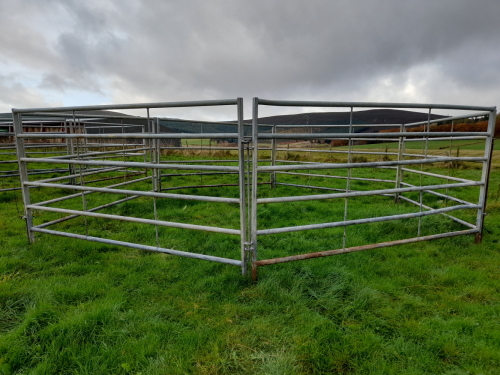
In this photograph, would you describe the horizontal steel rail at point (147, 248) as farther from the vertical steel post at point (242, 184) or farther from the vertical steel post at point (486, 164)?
the vertical steel post at point (486, 164)

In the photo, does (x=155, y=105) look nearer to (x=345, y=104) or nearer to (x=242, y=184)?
(x=242, y=184)

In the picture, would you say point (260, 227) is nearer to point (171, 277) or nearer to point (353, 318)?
point (171, 277)

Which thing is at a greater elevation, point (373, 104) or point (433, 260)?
point (373, 104)

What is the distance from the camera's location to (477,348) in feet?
6.63

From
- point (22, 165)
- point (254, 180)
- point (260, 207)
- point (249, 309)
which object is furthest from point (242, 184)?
point (22, 165)

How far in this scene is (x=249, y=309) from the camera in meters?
2.43

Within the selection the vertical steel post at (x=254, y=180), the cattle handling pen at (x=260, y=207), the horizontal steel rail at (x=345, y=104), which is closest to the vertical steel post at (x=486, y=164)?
the cattle handling pen at (x=260, y=207)

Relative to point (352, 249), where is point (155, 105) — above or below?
above

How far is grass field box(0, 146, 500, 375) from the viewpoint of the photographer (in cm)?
192

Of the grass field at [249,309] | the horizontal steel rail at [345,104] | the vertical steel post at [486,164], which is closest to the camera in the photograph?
the grass field at [249,309]

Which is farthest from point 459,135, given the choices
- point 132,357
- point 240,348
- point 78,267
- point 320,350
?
point 78,267

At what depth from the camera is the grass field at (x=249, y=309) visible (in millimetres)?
1925

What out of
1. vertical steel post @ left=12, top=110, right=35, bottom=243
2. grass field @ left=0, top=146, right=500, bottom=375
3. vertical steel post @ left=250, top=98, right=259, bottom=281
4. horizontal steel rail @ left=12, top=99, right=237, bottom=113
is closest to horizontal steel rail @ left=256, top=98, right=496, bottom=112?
vertical steel post @ left=250, top=98, right=259, bottom=281

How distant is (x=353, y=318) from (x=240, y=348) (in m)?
0.92
